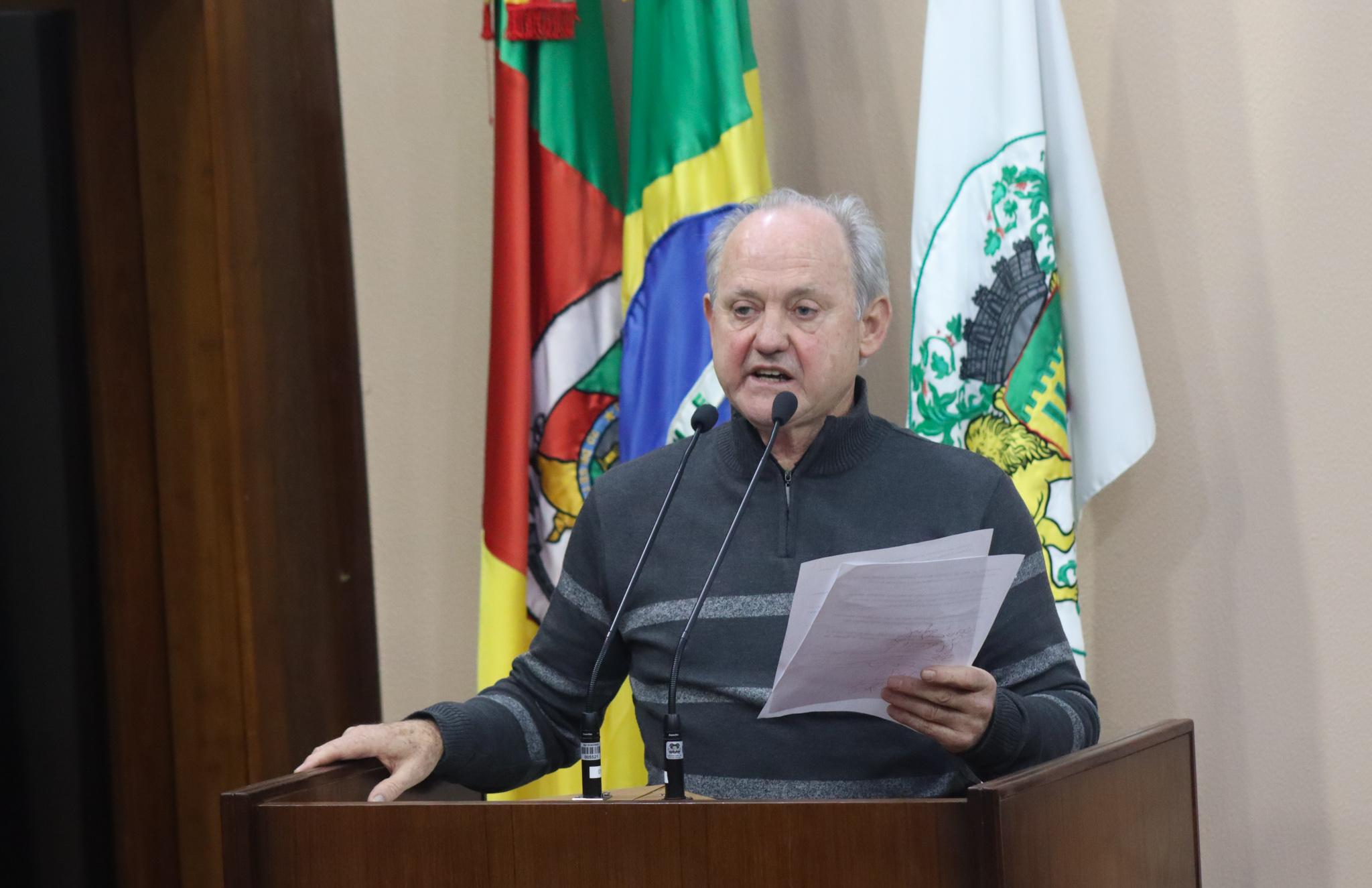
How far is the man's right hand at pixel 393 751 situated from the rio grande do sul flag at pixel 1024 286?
96 cm

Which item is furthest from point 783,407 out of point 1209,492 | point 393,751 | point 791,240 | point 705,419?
point 1209,492

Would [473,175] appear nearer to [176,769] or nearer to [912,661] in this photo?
[176,769]

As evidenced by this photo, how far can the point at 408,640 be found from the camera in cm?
292

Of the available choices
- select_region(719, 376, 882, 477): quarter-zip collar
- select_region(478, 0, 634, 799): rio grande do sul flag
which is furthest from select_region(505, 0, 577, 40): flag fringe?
select_region(719, 376, 882, 477): quarter-zip collar

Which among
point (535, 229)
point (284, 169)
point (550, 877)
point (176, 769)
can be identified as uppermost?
point (284, 169)

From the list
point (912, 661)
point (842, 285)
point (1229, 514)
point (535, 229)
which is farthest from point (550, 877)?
point (535, 229)

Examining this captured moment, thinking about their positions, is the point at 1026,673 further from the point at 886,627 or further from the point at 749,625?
the point at 886,627

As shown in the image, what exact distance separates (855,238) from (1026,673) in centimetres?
64

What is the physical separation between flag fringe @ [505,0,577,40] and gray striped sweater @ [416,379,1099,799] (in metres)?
0.87

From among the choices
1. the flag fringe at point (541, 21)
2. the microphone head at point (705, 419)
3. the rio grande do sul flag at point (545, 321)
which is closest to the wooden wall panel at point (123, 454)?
the rio grande do sul flag at point (545, 321)

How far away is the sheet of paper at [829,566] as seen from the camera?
4.02ft

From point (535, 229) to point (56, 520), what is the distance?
1075 millimetres

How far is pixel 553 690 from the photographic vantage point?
6.05 feet

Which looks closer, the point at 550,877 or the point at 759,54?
the point at 550,877
